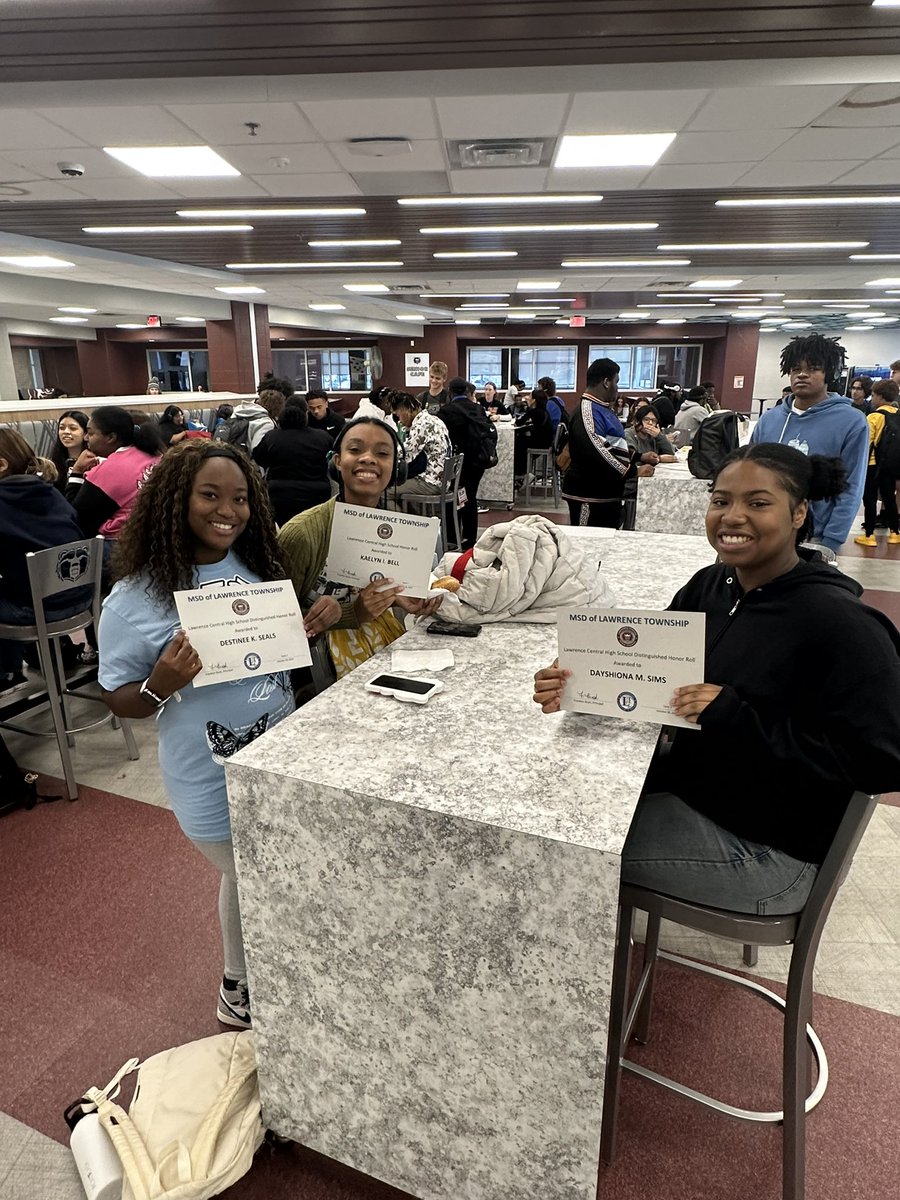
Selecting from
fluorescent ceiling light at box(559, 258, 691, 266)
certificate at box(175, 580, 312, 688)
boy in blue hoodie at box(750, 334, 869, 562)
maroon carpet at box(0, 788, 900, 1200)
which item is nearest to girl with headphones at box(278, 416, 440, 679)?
certificate at box(175, 580, 312, 688)

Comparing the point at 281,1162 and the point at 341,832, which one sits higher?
the point at 341,832

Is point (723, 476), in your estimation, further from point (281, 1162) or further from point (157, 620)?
point (281, 1162)

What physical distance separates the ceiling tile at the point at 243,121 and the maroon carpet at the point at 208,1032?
12.0 feet

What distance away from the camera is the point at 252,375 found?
13.8 meters

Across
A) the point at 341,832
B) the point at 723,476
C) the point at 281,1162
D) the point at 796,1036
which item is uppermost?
the point at 723,476

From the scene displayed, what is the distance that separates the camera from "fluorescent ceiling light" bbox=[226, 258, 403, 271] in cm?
877

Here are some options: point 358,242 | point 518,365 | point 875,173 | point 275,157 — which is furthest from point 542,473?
point 518,365

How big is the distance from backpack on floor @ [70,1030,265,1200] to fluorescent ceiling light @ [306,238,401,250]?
7.49m

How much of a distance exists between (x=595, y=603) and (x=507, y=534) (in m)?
0.27

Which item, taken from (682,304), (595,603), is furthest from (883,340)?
(595,603)

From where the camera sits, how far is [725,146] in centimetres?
428

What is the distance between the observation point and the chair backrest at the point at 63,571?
2584 millimetres

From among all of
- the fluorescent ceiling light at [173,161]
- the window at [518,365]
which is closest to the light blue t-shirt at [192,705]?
the fluorescent ceiling light at [173,161]

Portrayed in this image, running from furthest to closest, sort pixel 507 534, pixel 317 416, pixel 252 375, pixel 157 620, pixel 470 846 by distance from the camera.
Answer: pixel 252 375 < pixel 317 416 < pixel 507 534 < pixel 157 620 < pixel 470 846
